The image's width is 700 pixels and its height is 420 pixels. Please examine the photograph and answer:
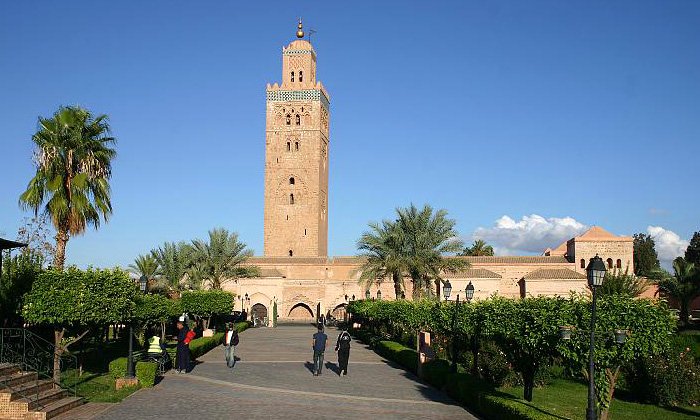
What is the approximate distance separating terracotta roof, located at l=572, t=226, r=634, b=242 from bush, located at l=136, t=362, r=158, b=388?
4826cm

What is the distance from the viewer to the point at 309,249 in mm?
69250

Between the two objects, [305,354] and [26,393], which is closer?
[26,393]

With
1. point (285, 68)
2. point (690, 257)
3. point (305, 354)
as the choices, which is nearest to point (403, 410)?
point (305, 354)

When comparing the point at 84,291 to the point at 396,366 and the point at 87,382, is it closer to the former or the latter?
the point at 87,382

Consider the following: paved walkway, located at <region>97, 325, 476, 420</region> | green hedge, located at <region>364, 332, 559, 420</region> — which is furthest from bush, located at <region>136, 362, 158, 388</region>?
green hedge, located at <region>364, 332, 559, 420</region>

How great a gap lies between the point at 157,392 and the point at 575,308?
8829mm

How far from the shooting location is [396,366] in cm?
2308

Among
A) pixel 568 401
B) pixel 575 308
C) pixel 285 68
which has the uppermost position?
pixel 285 68

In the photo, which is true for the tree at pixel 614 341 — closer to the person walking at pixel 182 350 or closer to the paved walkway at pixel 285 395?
the paved walkway at pixel 285 395

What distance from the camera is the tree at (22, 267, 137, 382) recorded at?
54.5 ft

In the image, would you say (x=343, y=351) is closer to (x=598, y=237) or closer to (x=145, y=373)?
(x=145, y=373)

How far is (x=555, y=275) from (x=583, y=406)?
4116 centimetres

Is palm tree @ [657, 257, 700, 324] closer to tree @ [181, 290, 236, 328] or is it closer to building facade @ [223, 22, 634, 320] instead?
building facade @ [223, 22, 634, 320]

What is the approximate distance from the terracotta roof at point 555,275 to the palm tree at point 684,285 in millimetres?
9507
